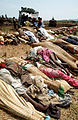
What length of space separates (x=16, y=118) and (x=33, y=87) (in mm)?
824

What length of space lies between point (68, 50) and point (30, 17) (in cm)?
741

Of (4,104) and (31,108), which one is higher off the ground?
(4,104)

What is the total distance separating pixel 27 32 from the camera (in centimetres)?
792

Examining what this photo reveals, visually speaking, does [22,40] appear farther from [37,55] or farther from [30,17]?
[30,17]

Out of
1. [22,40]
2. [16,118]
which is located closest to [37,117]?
[16,118]

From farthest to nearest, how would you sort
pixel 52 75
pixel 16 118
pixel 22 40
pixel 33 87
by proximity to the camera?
pixel 22 40 < pixel 52 75 < pixel 33 87 < pixel 16 118

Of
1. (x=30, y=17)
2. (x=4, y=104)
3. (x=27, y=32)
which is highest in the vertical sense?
(x=30, y=17)

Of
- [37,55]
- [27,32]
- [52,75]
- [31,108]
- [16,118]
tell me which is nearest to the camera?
[16,118]

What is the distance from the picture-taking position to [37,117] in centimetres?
233

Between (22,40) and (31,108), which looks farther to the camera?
(22,40)

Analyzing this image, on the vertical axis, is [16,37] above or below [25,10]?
below

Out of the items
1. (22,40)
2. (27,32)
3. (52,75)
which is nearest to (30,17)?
(27,32)

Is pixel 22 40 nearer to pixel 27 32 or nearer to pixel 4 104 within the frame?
pixel 27 32

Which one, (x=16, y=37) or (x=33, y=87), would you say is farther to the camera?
(x=16, y=37)
